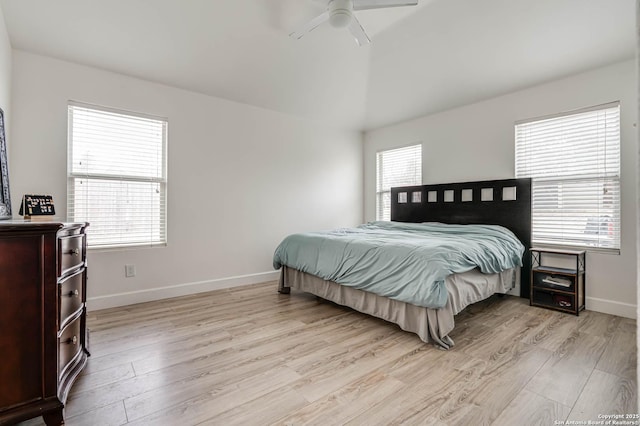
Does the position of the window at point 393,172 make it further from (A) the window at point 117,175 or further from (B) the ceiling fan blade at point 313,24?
(A) the window at point 117,175

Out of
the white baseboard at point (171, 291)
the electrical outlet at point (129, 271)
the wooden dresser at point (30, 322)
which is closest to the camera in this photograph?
the wooden dresser at point (30, 322)

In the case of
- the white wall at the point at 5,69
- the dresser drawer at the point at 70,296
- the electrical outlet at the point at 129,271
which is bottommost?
the electrical outlet at the point at 129,271

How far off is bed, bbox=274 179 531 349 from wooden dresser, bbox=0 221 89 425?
82.3 inches

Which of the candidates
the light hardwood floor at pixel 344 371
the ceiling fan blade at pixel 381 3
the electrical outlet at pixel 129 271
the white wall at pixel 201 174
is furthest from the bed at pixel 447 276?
the ceiling fan blade at pixel 381 3

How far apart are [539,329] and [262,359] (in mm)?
2352

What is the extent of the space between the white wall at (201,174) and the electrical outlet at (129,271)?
4cm

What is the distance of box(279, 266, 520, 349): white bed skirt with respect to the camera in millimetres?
2244

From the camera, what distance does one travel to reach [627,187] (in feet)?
9.46

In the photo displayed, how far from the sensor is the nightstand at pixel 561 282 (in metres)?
2.95

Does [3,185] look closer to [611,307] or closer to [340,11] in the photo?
[340,11]

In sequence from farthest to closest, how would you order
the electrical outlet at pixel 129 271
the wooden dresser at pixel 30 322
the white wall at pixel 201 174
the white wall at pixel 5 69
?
the electrical outlet at pixel 129 271 → the white wall at pixel 201 174 → the white wall at pixel 5 69 → the wooden dresser at pixel 30 322

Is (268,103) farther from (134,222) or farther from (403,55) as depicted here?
(134,222)

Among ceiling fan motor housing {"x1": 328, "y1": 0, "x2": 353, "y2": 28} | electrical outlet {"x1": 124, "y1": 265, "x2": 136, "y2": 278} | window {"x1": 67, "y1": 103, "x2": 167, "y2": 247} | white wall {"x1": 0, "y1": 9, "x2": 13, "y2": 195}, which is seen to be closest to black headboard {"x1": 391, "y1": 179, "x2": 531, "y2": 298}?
ceiling fan motor housing {"x1": 328, "y1": 0, "x2": 353, "y2": 28}

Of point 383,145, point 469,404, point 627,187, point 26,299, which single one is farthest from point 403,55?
point 26,299
